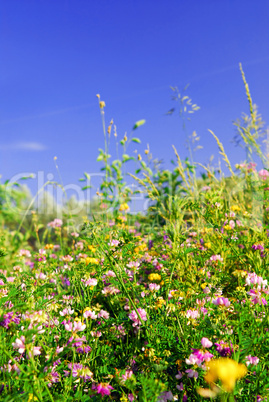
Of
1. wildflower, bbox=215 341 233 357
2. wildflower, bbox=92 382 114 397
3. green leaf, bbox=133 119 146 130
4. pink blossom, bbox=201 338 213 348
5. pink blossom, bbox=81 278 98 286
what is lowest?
wildflower, bbox=92 382 114 397

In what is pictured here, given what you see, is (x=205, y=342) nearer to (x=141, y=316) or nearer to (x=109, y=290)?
(x=141, y=316)

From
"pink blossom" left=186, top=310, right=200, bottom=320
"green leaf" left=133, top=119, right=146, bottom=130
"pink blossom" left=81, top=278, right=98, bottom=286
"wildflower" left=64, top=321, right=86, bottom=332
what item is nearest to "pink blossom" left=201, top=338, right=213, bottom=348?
"pink blossom" left=186, top=310, right=200, bottom=320

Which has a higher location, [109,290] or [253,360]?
[109,290]

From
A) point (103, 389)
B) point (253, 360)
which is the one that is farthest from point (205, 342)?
point (103, 389)

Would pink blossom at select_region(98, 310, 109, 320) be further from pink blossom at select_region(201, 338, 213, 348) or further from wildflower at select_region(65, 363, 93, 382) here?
pink blossom at select_region(201, 338, 213, 348)

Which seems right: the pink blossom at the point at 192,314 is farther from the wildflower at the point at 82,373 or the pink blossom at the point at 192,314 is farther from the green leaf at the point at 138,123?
the green leaf at the point at 138,123

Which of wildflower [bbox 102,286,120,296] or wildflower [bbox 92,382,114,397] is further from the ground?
wildflower [bbox 102,286,120,296]

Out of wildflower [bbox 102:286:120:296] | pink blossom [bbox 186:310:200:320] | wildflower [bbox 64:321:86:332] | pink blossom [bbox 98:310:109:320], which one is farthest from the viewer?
wildflower [bbox 102:286:120:296]

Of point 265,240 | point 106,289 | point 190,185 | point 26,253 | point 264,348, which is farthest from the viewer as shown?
point 190,185

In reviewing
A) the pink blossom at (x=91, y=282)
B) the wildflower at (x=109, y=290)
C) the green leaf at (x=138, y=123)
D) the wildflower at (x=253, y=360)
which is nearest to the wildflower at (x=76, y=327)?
the pink blossom at (x=91, y=282)

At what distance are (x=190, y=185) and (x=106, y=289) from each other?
2275 millimetres

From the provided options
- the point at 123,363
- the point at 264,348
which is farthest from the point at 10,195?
the point at 264,348

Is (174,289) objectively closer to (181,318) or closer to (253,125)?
(181,318)

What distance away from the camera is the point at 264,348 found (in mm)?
1663
